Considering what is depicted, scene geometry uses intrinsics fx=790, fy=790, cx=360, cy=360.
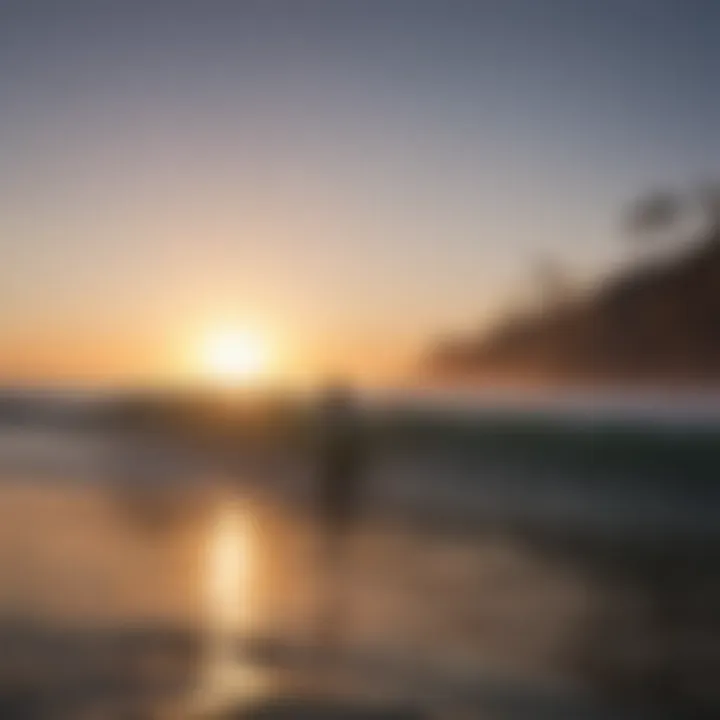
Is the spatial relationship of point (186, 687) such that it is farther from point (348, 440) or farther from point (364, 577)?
point (348, 440)

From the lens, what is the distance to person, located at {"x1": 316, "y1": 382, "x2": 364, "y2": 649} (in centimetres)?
178

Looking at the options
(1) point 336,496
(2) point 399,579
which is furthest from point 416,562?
(1) point 336,496

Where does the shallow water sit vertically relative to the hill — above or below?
below

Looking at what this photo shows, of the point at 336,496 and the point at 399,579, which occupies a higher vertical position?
the point at 336,496

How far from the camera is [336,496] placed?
268cm

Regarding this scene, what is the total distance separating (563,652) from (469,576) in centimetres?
45

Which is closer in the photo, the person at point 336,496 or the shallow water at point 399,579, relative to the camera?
the shallow water at point 399,579

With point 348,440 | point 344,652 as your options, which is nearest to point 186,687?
point 344,652

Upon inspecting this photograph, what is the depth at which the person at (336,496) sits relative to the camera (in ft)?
5.83

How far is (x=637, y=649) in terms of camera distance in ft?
5.31

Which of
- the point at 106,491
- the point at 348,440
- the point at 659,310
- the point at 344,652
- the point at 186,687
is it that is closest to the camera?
the point at 186,687

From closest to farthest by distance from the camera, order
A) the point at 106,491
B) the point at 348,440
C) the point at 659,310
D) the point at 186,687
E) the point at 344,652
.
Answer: the point at 186,687, the point at 344,652, the point at 659,310, the point at 348,440, the point at 106,491

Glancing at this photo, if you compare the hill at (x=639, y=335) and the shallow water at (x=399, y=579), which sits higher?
the hill at (x=639, y=335)

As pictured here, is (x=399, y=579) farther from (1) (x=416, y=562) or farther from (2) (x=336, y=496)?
(2) (x=336, y=496)
